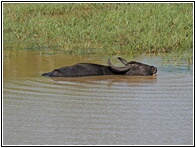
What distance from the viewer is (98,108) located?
7.02m

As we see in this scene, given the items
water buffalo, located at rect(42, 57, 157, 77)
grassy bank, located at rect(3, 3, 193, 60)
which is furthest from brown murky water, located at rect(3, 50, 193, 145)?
grassy bank, located at rect(3, 3, 193, 60)

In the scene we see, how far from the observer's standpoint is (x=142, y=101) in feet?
24.1

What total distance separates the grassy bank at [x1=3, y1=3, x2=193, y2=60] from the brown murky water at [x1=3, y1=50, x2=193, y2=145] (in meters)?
1.32

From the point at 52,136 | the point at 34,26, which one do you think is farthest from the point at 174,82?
the point at 34,26

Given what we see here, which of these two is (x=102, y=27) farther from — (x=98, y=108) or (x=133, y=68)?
(x=98, y=108)

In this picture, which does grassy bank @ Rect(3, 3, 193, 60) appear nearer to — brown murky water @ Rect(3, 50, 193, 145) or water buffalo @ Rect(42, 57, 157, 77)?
water buffalo @ Rect(42, 57, 157, 77)

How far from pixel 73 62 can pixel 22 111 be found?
3.59 m

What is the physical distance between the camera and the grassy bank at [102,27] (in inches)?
441

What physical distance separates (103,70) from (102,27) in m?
3.32

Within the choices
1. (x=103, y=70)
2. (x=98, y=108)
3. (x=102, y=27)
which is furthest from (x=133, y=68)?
(x=102, y=27)

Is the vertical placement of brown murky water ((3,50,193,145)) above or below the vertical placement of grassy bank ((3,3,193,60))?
below

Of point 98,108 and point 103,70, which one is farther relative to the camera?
point 103,70


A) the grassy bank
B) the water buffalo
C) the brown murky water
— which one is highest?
the grassy bank

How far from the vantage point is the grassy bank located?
11.2 metres
